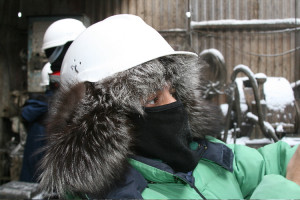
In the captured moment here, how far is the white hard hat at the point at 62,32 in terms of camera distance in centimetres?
200

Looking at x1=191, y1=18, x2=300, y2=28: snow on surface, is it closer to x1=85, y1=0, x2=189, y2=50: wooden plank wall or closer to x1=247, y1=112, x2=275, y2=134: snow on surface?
x1=85, y1=0, x2=189, y2=50: wooden plank wall

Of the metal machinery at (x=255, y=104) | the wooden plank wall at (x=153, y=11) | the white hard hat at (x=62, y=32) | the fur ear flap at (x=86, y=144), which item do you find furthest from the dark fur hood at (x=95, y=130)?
the metal machinery at (x=255, y=104)

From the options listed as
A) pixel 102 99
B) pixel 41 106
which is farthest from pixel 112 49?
pixel 41 106

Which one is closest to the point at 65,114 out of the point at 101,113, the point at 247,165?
the point at 101,113

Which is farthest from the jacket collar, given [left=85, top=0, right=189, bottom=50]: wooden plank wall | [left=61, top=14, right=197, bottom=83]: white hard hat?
[left=85, top=0, right=189, bottom=50]: wooden plank wall

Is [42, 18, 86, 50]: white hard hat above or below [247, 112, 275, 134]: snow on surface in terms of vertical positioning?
above

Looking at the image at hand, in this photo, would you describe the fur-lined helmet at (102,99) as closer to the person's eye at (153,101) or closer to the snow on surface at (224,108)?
the person's eye at (153,101)

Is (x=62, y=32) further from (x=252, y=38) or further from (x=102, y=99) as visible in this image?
(x=252, y=38)

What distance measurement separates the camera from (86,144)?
0.76 metres

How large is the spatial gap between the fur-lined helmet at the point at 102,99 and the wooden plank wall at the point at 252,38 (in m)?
1.32

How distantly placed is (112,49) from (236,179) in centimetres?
63

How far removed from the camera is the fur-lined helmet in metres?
0.74

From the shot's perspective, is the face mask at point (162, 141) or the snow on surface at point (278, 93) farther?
the snow on surface at point (278, 93)

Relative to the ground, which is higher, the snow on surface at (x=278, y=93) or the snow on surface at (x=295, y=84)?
the snow on surface at (x=295, y=84)
